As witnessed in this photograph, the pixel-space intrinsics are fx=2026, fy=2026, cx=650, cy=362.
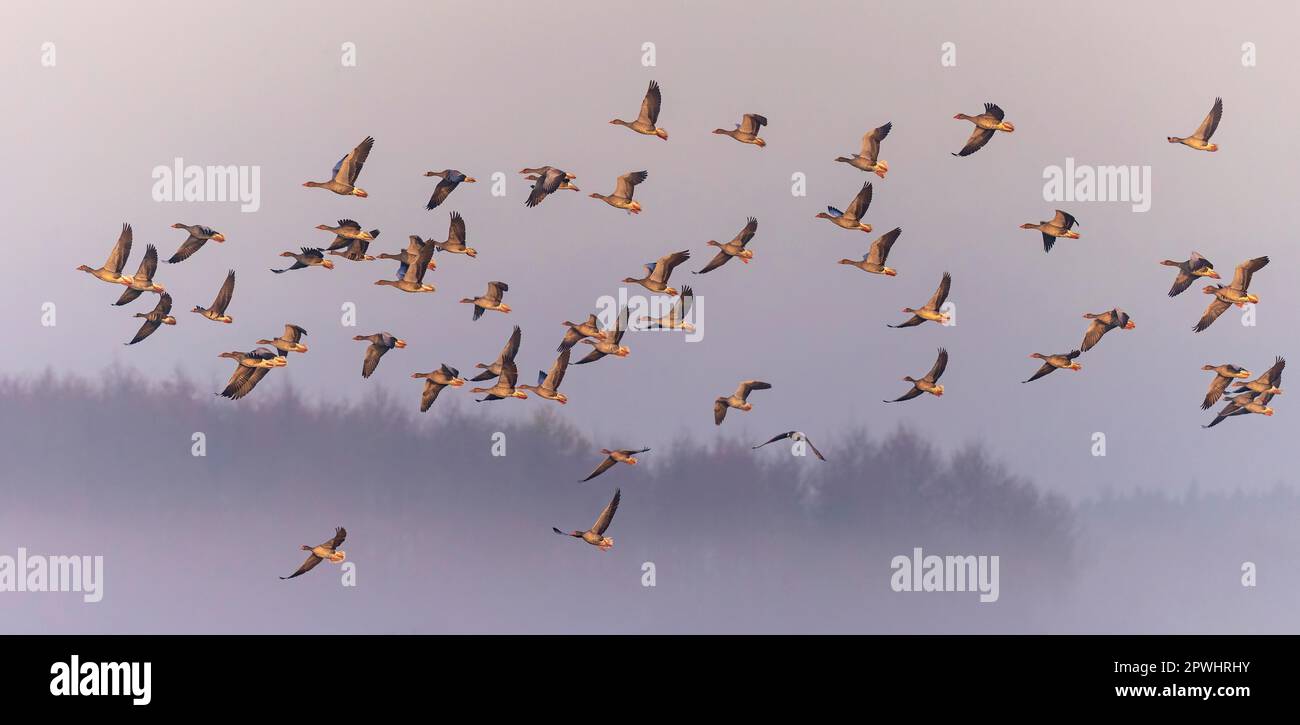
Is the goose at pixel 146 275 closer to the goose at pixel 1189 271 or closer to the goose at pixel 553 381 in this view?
the goose at pixel 553 381

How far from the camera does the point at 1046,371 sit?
23.7m

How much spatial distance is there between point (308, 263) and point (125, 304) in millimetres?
2432

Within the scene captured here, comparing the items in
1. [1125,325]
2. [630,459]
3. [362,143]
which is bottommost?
[630,459]

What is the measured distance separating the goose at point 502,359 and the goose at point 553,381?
14.7 inches

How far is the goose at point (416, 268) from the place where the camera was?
2294 centimetres

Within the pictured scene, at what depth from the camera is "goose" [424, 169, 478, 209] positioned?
22.7m

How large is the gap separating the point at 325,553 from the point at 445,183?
4.48m

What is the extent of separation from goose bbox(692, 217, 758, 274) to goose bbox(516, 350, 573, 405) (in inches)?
76.5

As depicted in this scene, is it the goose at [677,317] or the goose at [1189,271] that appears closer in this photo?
the goose at [1189,271]

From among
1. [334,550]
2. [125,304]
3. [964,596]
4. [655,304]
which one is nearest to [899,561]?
[964,596]

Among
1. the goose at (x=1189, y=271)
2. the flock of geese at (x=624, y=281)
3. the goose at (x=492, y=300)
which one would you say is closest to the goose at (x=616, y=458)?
the flock of geese at (x=624, y=281)

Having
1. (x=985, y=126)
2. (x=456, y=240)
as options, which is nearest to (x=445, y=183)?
(x=456, y=240)
